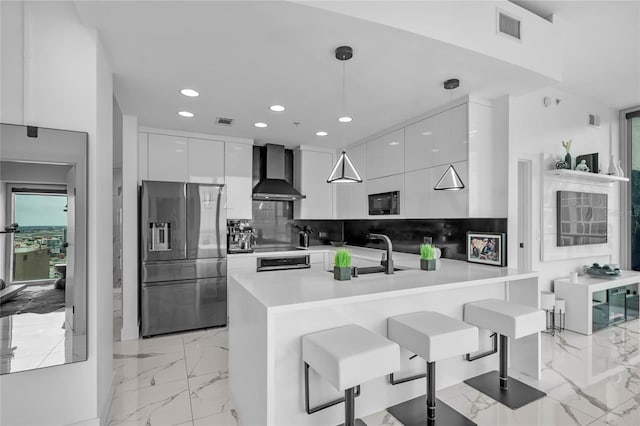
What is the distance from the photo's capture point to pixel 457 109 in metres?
3.15

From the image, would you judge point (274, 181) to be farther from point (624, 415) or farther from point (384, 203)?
point (624, 415)

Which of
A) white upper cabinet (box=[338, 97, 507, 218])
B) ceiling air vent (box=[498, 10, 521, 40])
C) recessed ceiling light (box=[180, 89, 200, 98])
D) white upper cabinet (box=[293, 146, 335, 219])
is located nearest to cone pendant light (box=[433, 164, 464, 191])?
white upper cabinet (box=[338, 97, 507, 218])

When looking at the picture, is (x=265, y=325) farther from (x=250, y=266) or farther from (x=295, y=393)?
(x=250, y=266)

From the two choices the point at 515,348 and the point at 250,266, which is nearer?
the point at 515,348

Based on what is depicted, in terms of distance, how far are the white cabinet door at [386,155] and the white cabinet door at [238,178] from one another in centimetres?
174

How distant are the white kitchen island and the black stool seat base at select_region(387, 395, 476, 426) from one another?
0.21 ft

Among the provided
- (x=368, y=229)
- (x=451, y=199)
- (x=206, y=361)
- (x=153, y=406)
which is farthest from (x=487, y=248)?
(x=153, y=406)

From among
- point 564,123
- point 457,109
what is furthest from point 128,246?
point 564,123

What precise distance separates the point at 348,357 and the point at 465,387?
150 centimetres

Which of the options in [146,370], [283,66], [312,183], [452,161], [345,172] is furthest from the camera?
[312,183]

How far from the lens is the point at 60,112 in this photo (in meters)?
1.86

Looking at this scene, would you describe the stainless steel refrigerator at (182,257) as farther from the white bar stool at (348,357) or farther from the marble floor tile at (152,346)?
the white bar stool at (348,357)

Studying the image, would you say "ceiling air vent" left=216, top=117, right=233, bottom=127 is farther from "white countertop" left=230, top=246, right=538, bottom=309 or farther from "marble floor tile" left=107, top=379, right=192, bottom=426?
"marble floor tile" left=107, top=379, right=192, bottom=426

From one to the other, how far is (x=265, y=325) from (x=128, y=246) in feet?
8.92
